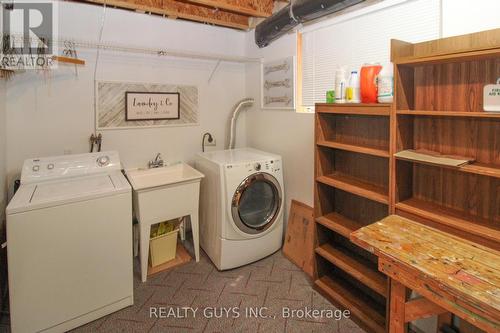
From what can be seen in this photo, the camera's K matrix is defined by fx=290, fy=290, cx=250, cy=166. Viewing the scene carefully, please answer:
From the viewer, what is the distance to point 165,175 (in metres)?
2.96

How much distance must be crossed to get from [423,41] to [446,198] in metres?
0.97

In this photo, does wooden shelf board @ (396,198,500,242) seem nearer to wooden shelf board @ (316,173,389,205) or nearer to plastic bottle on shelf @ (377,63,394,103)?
wooden shelf board @ (316,173,389,205)

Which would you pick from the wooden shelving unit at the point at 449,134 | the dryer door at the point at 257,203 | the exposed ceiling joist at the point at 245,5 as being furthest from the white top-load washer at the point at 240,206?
the exposed ceiling joist at the point at 245,5

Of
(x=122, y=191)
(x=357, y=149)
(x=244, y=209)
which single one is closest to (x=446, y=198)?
(x=357, y=149)

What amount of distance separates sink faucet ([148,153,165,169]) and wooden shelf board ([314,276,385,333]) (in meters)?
1.88

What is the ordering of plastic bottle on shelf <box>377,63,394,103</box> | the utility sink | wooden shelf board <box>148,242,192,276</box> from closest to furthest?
plastic bottle on shelf <box>377,63,394,103</box> < the utility sink < wooden shelf board <box>148,242,192,276</box>

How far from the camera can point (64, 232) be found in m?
1.84

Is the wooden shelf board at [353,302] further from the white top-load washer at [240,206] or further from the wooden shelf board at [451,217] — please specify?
the wooden shelf board at [451,217]

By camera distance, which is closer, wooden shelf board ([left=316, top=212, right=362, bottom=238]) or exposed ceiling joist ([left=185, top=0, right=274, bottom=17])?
wooden shelf board ([left=316, top=212, right=362, bottom=238])

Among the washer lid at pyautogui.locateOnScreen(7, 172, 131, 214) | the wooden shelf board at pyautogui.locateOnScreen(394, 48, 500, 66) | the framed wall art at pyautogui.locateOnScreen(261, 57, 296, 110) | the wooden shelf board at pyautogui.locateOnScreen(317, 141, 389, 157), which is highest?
the framed wall art at pyautogui.locateOnScreen(261, 57, 296, 110)

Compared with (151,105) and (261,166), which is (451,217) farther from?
(151,105)

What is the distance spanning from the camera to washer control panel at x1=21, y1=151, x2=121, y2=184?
2.22m

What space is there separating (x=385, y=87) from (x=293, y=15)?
1065 mm

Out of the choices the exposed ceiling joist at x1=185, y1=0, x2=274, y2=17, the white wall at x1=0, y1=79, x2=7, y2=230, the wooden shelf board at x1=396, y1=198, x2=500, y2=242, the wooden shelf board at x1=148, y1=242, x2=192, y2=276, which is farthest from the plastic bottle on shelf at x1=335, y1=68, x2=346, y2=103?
the white wall at x1=0, y1=79, x2=7, y2=230
